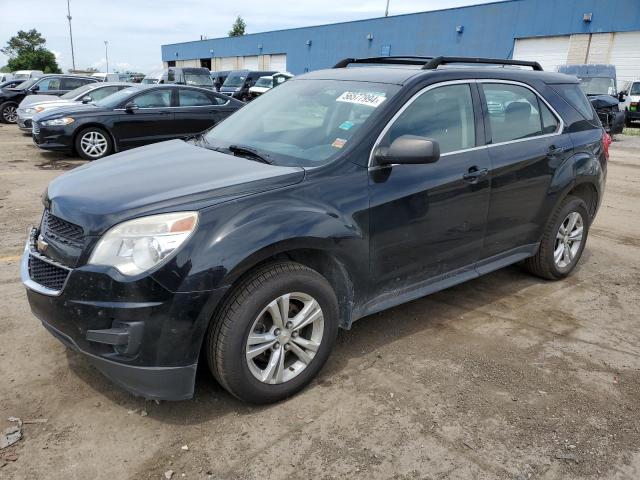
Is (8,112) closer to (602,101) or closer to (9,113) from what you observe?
(9,113)

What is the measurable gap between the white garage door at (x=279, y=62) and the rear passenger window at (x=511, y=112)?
44.5m

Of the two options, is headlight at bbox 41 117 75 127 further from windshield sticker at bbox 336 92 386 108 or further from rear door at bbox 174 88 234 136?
windshield sticker at bbox 336 92 386 108

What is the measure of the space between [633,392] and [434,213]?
158cm

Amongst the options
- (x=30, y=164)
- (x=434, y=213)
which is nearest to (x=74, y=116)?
(x=30, y=164)

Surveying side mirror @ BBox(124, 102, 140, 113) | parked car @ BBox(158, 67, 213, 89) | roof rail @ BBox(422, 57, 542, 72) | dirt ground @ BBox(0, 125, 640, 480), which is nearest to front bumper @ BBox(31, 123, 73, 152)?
side mirror @ BBox(124, 102, 140, 113)

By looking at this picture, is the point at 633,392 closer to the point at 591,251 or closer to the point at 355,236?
the point at 355,236

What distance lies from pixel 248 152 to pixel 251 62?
5074 centimetres

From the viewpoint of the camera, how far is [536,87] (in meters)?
4.31

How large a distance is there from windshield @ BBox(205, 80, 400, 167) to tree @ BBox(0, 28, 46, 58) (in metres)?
82.3

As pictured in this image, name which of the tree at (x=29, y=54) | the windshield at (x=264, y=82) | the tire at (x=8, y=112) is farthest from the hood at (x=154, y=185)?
the tree at (x=29, y=54)

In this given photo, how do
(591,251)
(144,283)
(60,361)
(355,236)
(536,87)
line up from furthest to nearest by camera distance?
1. (591,251)
2. (536,87)
3. (60,361)
4. (355,236)
5. (144,283)

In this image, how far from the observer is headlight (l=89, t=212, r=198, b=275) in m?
2.45

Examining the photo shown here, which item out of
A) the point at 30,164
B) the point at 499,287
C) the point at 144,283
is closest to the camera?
the point at 144,283

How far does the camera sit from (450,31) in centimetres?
3241
